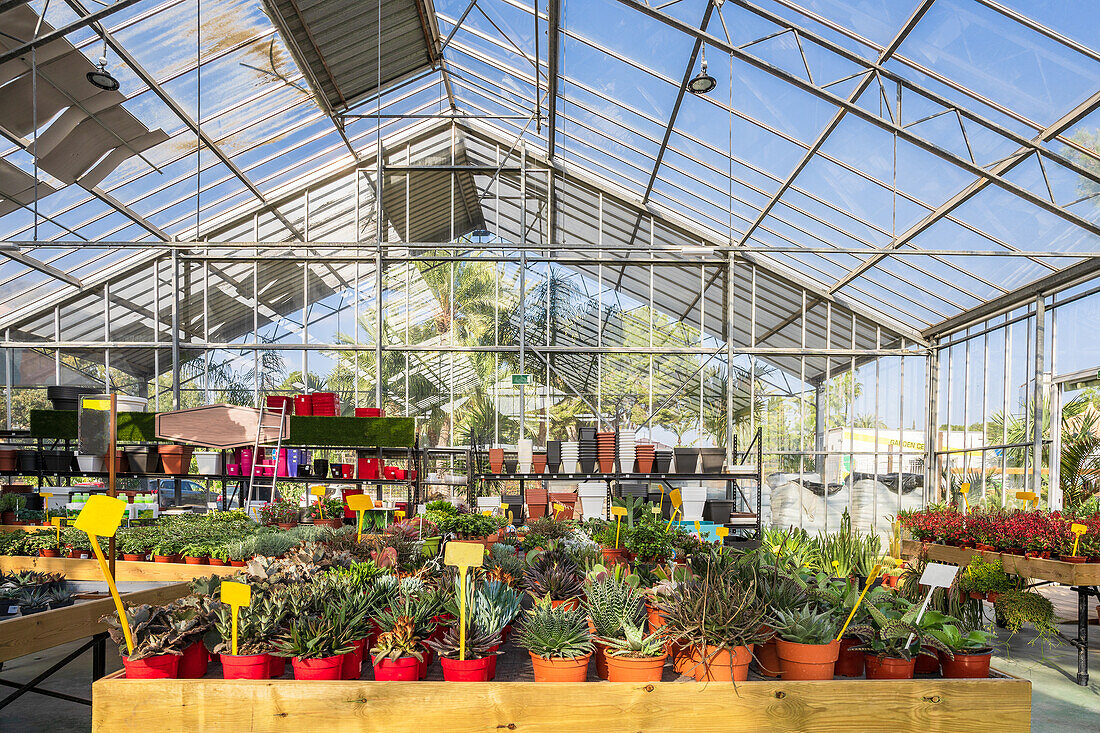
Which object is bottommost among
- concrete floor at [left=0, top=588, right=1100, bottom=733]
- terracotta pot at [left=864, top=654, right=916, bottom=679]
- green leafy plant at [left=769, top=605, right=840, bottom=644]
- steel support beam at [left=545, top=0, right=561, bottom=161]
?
concrete floor at [left=0, top=588, right=1100, bottom=733]

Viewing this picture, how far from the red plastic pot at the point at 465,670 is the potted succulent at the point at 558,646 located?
0.13 m

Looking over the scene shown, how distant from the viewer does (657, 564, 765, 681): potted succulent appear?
2105 millimetres

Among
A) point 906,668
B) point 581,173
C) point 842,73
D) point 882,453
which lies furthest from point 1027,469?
point 906,668

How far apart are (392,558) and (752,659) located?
1.36 meters

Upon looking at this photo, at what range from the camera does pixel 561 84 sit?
9.88m

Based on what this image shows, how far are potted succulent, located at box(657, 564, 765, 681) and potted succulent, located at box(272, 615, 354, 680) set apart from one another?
0.88m

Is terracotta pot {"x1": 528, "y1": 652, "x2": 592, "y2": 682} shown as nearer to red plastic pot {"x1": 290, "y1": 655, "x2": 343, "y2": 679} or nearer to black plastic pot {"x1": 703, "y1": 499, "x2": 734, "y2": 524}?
red plastic pot {"x1": 290, "y1": 655, "x2": 343, "y2": 679}

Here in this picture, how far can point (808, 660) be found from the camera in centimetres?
213

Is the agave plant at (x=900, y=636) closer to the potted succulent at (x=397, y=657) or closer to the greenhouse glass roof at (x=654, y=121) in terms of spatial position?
the potted succulent at (x=397, y=657)

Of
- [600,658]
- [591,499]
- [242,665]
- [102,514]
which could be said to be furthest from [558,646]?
[591,499]

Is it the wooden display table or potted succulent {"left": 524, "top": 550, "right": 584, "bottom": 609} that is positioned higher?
potted succulent {"left": 524, "top": 550, "right": 584, "bottom": 609}

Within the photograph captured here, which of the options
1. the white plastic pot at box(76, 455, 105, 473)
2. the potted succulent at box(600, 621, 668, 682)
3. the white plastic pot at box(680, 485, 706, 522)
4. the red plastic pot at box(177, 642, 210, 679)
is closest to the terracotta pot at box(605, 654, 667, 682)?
the potted succulent at box(600, 621, 668, 682)

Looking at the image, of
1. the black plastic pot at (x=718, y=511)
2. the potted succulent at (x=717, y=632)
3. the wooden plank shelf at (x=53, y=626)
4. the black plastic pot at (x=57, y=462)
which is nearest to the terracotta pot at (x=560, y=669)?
the potted succulent at (x=717, y=632)

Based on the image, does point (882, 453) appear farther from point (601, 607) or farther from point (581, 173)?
point (601, 607)
